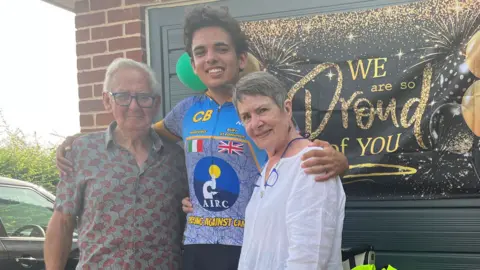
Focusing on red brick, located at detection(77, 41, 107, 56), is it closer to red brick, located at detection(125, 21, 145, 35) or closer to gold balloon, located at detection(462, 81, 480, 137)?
red brick, located at detection(125, 21, 145, 35)

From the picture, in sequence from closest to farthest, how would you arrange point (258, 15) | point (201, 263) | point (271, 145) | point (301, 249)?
point (301, 249)
point (271, 145)
point (201, 263)
point (258, 15)

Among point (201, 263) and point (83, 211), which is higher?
point (83, 211)

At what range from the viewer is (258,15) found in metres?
2.93

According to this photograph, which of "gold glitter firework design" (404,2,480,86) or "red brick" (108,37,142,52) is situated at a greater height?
"red brick" (108,37,142,52)

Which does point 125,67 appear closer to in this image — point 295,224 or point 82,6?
point 295,224

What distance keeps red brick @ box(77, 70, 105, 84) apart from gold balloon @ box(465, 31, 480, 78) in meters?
2.13

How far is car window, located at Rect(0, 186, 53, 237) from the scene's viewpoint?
3.51 metres

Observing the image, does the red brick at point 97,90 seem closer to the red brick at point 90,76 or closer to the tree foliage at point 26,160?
the red brick at point 90,76

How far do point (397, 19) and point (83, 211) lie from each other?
181 centimetres

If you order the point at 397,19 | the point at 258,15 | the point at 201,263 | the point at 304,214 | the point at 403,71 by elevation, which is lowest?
the point at 201,263

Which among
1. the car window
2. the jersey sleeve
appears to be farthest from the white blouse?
the car window

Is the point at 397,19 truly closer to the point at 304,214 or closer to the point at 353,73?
the point at 353,73

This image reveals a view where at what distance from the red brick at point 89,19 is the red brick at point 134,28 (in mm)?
192

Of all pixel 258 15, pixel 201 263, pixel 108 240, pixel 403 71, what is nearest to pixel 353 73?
pixel 403 71
